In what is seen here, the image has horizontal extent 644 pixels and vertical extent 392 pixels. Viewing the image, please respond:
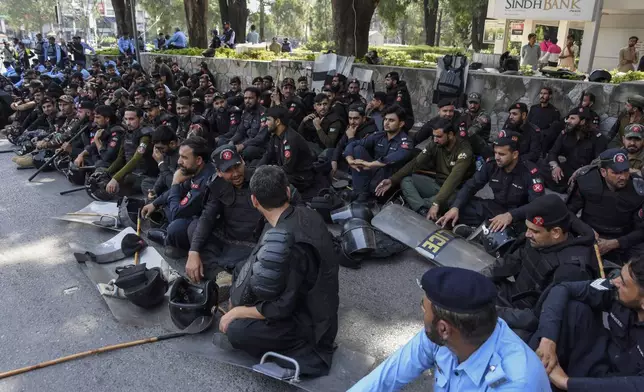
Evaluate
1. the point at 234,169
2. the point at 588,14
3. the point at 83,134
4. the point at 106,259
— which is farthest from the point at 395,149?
the point at 588,14

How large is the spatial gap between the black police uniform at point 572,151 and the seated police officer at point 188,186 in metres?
4.70

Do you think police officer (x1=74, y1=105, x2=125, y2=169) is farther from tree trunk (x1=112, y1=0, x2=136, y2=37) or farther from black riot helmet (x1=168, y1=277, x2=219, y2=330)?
tree trunk (x1=112, y1=0, x2=136, y2=37)

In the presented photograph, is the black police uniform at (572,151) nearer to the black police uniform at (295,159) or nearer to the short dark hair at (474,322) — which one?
the black police uniform at (295,159)

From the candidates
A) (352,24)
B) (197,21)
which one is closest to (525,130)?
(352,24)

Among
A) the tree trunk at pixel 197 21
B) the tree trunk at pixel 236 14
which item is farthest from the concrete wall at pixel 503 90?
the tree trunk at pixel 236 14

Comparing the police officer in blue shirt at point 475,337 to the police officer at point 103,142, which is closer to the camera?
the police officer in blue shirt at point 475,337

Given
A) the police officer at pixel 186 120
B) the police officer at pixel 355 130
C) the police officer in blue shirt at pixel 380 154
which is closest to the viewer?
the police officer in blue shirt at pixel 380 154

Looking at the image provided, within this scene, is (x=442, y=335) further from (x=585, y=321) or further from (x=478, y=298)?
(x=585, y=321)

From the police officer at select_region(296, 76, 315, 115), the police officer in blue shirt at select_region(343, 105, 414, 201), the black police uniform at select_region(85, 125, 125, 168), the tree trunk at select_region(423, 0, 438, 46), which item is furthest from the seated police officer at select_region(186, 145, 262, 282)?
the tree trunk at select_region(423, 0, 438, 46)

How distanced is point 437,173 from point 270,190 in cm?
351

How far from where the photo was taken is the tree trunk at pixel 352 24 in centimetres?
1258

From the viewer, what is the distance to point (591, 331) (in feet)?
9.07

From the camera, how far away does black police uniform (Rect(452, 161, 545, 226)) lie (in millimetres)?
4746

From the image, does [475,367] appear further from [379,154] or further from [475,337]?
[379,154]
